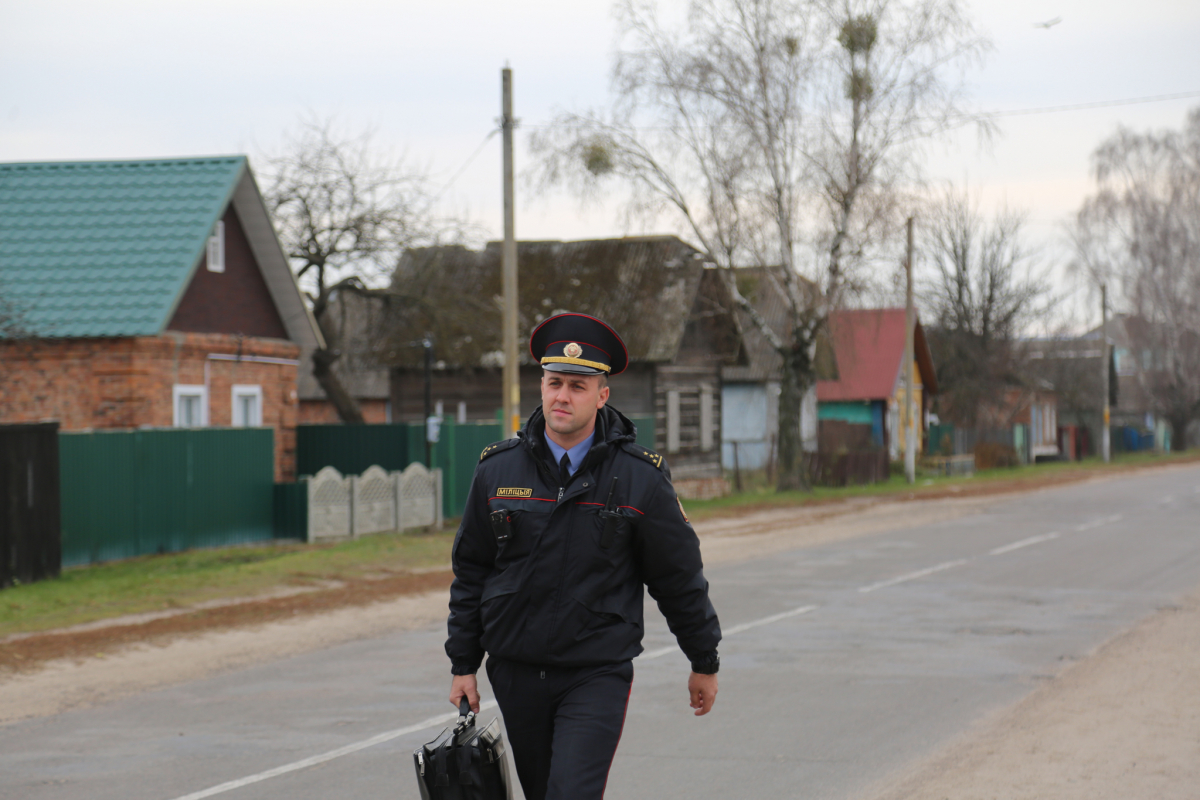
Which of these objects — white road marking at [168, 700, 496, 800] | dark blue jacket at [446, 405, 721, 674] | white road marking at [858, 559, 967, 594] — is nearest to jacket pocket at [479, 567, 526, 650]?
dark blue jacket at [446, 405, 721, 674]

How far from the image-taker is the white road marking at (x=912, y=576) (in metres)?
13.7

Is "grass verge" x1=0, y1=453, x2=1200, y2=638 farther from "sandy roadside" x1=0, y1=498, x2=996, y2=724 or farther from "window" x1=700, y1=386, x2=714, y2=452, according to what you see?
"window" x1=700, y1=386, x2=714, y2=452

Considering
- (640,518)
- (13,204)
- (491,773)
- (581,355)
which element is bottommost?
(491,773)

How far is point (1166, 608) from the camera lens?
11961mm

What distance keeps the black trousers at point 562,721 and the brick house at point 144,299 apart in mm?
14004

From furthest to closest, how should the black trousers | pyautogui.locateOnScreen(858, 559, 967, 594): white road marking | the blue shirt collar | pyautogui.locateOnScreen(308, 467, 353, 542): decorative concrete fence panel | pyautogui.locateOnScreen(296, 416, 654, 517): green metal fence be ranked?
pyautogui.locateOnScreen(296, 416, 654, 517): green metal fence < pyautogui.locateOnScreen(308, 467, 353, 542): decorative concrete fence panel < pyautogui.locateOnScreen(858, 559, 967, 594): white road marking < the blue shirt collar < the black trousers

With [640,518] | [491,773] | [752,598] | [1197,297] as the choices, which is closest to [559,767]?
[491,773]

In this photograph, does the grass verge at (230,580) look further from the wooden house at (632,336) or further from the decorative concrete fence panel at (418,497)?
the wooden house at (632,336)

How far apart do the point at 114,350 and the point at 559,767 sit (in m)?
16.0

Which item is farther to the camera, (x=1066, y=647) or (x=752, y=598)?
(x=752, y=598)

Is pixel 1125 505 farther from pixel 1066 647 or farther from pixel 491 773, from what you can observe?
pixel 491 773

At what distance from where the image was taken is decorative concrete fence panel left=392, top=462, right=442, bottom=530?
2045cm

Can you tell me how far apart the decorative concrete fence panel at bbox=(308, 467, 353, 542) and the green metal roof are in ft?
10.6

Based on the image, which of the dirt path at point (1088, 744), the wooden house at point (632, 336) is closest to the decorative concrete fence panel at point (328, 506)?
the wooden house at point (632, 336)
